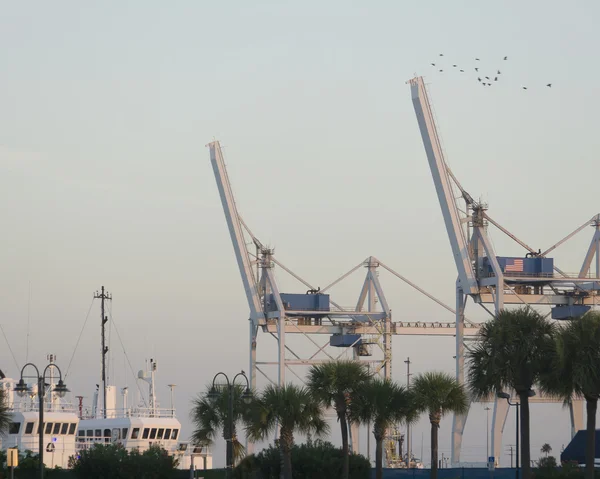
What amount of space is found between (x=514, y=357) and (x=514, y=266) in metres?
46.2

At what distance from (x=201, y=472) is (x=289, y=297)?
4653 cm

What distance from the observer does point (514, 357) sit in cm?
4338

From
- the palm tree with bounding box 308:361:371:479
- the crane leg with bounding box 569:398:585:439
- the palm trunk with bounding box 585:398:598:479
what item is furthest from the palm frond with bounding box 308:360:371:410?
the crane leg with bounding box 569:398:585:439

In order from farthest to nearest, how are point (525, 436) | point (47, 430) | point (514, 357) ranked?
point (47, 430), point (525, 436), point (514, 357)

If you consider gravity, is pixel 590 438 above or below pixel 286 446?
above

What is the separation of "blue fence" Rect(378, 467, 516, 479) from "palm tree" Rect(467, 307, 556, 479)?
11961 mm

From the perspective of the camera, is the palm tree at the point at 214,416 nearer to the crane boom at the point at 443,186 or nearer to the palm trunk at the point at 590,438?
the palm trunk at the point at 590,438

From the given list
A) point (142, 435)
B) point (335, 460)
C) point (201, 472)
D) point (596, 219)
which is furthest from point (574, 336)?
point (596, 219)

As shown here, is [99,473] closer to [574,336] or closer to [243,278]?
[574,336]

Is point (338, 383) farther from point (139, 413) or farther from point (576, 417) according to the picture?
point (576, 417)

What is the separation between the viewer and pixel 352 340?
105812 mm

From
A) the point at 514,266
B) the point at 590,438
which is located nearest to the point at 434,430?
the point at 590,438

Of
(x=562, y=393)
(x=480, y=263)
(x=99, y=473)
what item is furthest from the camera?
(x=480, y=263)

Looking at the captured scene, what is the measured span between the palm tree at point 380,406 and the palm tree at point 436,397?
0.61 metres
